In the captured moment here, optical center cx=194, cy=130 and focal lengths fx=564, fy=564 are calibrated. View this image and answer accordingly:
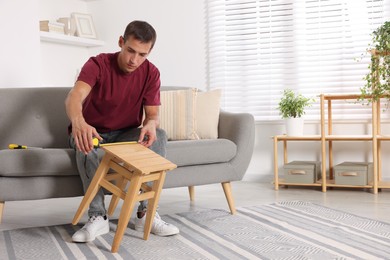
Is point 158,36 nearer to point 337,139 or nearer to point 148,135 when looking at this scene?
point 337,139

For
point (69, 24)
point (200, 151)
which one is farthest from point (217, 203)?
point (69, 24)

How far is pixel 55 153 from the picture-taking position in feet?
8.93

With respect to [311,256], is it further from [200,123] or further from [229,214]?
[200,123]

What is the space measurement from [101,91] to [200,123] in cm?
87

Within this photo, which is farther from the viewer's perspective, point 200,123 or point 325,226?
point 200,123

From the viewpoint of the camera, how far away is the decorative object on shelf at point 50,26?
4.74m

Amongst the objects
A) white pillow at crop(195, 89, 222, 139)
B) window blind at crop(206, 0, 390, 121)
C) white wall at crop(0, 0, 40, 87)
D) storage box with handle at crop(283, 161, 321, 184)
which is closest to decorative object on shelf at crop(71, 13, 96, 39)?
white wall at crop(0, 0, 40, 87)

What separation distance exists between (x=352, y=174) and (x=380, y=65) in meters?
0.82

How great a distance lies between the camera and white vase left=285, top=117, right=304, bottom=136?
4387 millimetres

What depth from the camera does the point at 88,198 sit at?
2.54m

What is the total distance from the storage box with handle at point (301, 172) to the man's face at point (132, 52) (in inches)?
78.3

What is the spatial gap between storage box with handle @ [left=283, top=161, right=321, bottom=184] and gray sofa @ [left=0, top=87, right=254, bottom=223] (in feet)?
3.54

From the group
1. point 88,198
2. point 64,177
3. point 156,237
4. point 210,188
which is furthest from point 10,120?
point 210,188

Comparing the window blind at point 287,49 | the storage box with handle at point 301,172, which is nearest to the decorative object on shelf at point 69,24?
the window blind at point 287,49
